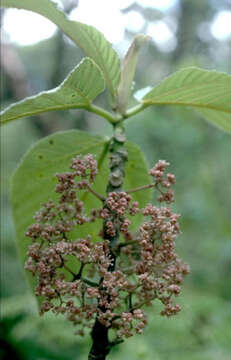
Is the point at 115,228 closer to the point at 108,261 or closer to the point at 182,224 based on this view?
the point at 108,261

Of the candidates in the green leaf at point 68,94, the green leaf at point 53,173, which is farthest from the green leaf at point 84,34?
the green leaf at point 53,173

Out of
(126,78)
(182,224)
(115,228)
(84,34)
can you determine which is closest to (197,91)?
(126,78)

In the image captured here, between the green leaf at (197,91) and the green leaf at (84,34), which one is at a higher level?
the green leaf at (84,34)

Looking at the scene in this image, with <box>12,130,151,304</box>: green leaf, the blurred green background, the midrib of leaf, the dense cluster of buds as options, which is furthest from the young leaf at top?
the blurred green background

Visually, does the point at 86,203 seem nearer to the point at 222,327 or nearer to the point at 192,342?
the point at 192,342

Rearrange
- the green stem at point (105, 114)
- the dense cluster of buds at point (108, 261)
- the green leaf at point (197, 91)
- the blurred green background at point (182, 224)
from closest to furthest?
the dense cluster of buds at point (108, 261) → the green leaf at point (197, 91) → the green stem at point (105, 114) → the blurred green background at point (182, 224)

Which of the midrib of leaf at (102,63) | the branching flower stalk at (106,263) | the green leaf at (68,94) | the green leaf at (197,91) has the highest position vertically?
the midrib of leaf at (102,63)

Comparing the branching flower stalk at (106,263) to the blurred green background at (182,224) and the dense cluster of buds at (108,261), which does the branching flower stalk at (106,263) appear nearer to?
the dense cluster of buds at (108,261)
